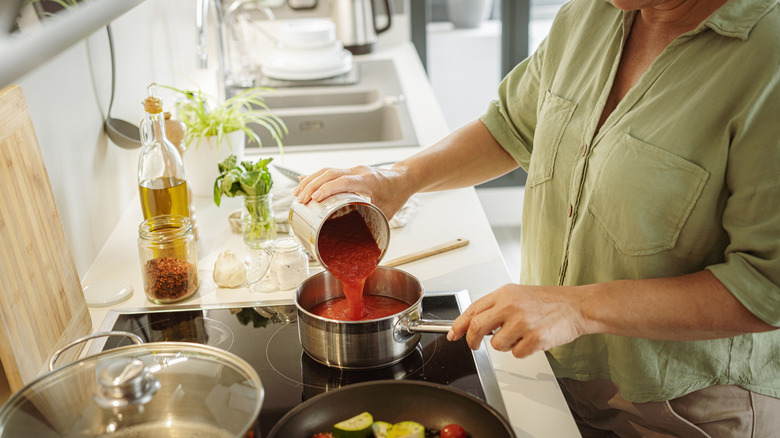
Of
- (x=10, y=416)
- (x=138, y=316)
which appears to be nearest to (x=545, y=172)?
(x=138, y=316)

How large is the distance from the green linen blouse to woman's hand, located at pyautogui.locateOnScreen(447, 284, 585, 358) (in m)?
0.16

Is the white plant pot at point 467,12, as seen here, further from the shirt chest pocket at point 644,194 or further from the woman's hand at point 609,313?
the woman's hand at point 609,313

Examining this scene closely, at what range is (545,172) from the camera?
4.09 ft

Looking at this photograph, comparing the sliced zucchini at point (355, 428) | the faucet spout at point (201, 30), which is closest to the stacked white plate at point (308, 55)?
the faucet spout at point (201, 30)

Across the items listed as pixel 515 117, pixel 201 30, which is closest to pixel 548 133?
pixel 515 117

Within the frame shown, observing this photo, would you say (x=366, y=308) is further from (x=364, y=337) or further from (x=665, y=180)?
(x=665, y=180)

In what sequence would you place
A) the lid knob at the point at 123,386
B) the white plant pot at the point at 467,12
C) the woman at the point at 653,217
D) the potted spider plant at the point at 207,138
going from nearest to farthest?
1. the lid knob at the point at 123,386
2. the woman at the point at 653,217
3. the potted spider plant at the point at 207,138
4. the white plant pot at the point at 467,12

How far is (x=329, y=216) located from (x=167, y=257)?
1.05 feet

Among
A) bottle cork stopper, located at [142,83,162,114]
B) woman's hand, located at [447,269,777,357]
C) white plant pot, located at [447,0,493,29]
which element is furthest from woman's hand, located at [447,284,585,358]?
white plant pot, located at [447,0,493,29]

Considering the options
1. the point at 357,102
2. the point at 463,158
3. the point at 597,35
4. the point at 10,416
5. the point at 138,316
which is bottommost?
the point at 357,102

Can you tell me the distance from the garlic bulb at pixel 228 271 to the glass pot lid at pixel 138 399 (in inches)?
22.3

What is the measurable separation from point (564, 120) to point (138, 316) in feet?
2.57

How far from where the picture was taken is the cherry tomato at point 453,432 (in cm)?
86

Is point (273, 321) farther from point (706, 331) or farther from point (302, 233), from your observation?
point (706, 331)
